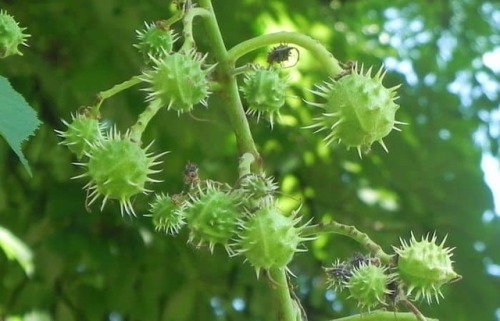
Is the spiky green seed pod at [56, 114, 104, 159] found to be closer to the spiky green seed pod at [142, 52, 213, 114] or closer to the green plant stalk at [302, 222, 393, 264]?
the spiky green seed pod at [142, 52, 213, 114]

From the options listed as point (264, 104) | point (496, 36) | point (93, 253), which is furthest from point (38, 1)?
point (496, 36)

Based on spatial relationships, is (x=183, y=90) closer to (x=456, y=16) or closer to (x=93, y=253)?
(x=93, y=253)

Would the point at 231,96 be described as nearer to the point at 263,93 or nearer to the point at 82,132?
the point at 263,93

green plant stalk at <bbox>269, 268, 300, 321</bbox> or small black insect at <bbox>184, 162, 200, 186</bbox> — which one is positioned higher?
small black insect at <bbox>184, 162, 200, 186</bbox>

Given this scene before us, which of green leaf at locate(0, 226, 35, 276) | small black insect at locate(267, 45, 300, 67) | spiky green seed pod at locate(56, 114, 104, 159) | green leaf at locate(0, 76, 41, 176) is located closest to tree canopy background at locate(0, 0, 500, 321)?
green leaf at locate(0, 226, 35, 276)

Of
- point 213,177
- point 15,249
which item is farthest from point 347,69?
point 213,177
